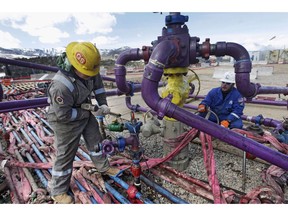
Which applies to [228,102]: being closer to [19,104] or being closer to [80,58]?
[80,58]

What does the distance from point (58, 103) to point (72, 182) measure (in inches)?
36.5

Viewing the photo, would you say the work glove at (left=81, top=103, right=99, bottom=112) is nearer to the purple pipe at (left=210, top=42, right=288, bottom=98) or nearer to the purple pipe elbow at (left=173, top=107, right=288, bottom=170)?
the purple pipe elbow at (left=173, top=107, right=288, bottom=170)

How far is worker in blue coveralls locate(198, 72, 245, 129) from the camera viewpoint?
108 inches

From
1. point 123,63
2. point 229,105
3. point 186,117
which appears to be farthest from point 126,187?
point 229,105

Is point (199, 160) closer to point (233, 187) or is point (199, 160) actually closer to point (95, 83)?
point (233, 187)

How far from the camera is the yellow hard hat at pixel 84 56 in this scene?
63.2 inches

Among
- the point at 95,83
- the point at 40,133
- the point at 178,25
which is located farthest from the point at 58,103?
the point at 40,133

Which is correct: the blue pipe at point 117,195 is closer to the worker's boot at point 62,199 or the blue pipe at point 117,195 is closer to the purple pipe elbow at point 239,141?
the worker's boot at point 62,199

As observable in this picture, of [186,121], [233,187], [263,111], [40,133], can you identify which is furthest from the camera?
[263,111]

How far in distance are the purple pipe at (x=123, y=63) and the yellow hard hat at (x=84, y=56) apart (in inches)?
30.0

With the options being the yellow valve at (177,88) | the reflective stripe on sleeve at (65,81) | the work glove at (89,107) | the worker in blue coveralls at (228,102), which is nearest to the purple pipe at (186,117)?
the yellow valve at (177,88)

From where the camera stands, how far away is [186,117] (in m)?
1.34

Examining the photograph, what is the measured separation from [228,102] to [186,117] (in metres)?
1.81

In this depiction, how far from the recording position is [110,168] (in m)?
2.16
